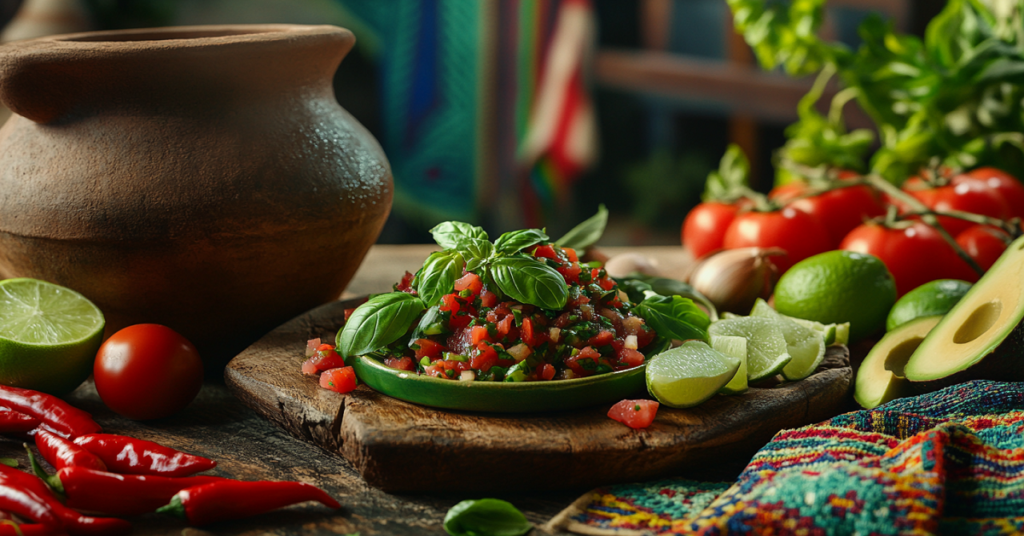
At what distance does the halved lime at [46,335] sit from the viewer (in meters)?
1.60

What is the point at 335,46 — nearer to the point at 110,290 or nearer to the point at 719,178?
the point at 110,290

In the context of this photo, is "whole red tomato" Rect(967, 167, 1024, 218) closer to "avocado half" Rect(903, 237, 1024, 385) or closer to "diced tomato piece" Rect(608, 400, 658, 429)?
"avocado half" Rect(903, 237, 1024, 385)

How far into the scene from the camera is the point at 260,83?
72.6 inches

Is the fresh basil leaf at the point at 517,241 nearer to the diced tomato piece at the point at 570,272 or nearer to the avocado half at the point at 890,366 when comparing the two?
the diced tomato piece at the point at 570,272

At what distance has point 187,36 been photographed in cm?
216

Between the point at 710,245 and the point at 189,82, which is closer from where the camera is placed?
the point at 189,82

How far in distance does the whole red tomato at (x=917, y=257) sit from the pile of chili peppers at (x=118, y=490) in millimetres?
1734

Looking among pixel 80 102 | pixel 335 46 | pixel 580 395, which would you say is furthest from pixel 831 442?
pixel 80 102

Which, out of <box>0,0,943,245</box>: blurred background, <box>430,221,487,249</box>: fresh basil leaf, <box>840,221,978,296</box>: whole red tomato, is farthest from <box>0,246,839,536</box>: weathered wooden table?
<box>0,0,943,245</box>: blurred background

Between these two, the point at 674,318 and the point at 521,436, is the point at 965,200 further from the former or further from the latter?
the point at 521,436

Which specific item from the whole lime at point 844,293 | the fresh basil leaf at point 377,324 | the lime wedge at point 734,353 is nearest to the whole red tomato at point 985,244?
the whole lime at point 844,293

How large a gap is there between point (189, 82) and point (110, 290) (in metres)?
0.50

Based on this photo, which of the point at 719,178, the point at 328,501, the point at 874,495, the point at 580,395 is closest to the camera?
the point at 874,495

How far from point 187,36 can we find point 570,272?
1318mm
